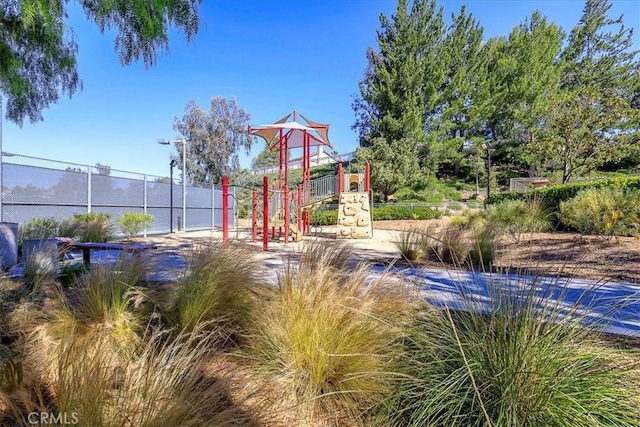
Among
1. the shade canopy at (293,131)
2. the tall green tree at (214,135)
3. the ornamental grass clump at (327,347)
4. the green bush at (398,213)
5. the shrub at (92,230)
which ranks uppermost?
the tall green tree at (214,135)

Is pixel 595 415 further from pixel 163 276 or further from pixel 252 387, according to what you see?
pixel 163 276

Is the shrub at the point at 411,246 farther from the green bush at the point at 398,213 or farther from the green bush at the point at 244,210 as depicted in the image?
the green bush at the point at 244,210

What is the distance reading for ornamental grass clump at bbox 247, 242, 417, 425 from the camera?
1.63 m

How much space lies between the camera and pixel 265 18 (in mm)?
10031

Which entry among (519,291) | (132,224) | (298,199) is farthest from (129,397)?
(132,224)

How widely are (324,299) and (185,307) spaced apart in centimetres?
103

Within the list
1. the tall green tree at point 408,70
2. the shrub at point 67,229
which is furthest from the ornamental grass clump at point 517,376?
the tall green tree at point 408,70

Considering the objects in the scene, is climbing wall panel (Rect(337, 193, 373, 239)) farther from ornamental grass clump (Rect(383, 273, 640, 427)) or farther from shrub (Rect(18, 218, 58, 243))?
ornamental grass clump (Rect(383, 273, 640, 427))

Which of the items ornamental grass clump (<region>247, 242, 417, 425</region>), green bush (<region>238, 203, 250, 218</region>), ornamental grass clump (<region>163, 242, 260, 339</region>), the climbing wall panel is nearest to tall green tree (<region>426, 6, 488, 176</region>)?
green bush (<region>238, 203, 250, 218</region>)

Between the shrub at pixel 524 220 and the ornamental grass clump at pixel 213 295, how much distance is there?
1953 millimetres

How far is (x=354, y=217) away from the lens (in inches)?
477

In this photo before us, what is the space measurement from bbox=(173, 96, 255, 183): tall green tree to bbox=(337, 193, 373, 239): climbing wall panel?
67.0ft

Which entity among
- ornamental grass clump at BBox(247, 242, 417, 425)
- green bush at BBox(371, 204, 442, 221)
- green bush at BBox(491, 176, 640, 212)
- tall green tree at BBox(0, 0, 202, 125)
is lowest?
ornamental grass clump at BBox(247, 242, 417, 425)

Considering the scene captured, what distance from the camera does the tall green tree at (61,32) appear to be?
2.40 meters
